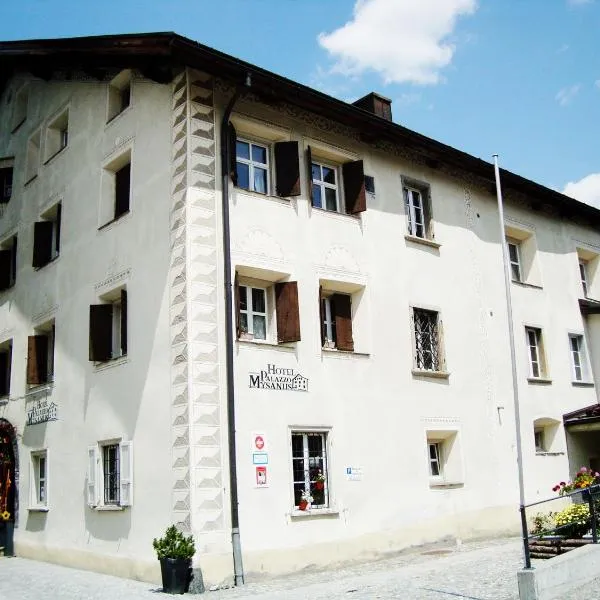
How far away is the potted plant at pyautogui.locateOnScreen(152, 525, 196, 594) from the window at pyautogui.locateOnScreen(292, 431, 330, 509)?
2469mm

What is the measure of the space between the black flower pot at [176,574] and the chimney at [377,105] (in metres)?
12.0

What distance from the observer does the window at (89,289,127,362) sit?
1462 centimetres

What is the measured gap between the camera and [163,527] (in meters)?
12.4

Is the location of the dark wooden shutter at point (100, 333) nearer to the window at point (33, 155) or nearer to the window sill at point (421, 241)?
the window at point (33, 155)

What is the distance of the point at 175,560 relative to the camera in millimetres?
11352

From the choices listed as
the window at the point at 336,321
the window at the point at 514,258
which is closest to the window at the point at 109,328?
the window at the point at 336,321

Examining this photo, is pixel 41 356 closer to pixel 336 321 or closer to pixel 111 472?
pixel 111 472

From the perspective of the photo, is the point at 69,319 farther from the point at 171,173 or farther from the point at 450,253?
the point at 450,253

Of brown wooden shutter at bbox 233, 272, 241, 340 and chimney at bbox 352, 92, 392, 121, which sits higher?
chimney at bbox 352, 92, 392, 121

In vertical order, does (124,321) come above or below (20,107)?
below

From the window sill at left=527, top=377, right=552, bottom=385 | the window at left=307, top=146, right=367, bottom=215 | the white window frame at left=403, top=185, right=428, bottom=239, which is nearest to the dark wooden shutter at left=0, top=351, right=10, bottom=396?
the window at left=307, top=146, right=367, bottom=215

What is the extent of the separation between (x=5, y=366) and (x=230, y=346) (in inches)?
379

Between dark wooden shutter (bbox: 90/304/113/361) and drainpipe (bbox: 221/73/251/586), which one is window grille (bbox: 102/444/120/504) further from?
drainpipe (bbox: 221/73/251/586)

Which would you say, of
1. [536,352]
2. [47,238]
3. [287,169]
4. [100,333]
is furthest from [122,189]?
[536,352]
